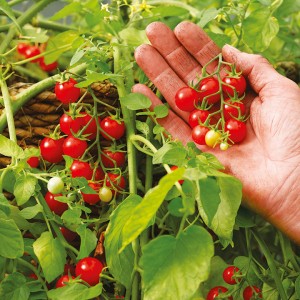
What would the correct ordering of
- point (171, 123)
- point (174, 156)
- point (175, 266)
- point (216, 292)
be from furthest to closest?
point (171, 123) < point (216, 292) < point (174, 156) < point (175, 266)

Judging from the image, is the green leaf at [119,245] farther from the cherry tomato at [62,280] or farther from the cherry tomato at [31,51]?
the cherry tomato at [31,51]

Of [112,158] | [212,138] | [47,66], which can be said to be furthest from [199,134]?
[47,66]

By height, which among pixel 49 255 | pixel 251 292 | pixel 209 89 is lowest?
pixel 251 292

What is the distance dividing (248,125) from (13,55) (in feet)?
1.99

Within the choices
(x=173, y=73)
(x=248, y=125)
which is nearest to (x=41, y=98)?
(x=173, y=73)

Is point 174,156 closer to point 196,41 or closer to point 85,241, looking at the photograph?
point 85,241

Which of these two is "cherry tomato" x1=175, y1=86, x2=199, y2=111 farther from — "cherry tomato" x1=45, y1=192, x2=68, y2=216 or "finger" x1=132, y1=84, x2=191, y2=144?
"cherry tomato" x1=45, y1=192, x2=68, y2=216

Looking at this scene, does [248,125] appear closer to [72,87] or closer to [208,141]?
[208,141]

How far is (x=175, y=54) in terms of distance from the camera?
3.00 ft

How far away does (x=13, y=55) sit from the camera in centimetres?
120

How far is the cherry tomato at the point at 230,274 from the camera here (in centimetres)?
74

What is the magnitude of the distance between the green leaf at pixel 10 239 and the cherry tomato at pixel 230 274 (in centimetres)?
29

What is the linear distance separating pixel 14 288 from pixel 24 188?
13 centimetres

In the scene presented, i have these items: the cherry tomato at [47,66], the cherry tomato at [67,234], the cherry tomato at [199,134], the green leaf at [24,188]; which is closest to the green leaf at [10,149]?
the green leaf at [24,188]
